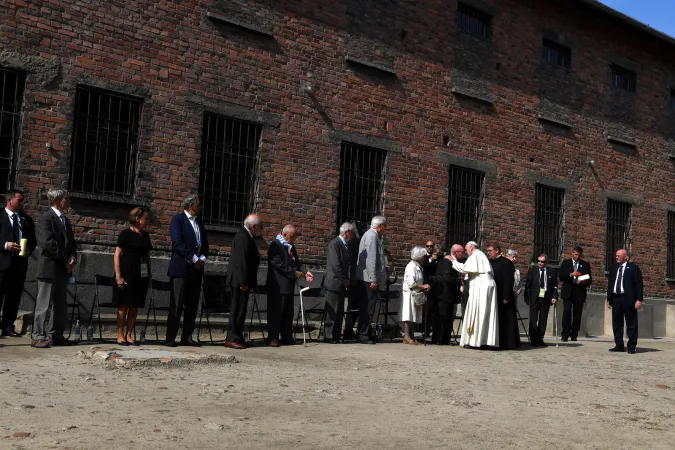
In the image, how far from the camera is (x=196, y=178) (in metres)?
13.6

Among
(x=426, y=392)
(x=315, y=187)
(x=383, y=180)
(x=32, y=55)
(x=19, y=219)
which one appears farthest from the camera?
(x=383, y=180)

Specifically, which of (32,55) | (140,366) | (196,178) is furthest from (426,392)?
(32,55)

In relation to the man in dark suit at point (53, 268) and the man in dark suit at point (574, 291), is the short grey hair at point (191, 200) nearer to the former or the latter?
the man in dark suit at point (53, 268)

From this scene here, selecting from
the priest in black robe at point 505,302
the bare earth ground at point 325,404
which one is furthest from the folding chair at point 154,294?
the priest in black robe at point 505,302

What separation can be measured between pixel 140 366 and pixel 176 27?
6.59m

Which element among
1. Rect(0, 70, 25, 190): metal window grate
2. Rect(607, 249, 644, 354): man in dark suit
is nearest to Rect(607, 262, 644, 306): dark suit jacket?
Rect(607, 249, 644, 354): man in dark suit

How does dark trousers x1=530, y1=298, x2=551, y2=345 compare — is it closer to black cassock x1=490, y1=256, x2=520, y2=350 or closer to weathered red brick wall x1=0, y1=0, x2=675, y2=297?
black cassock x1=490, y1=256, x2=520, y2=350

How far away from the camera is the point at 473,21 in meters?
18.2

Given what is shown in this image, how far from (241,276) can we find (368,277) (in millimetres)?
2301

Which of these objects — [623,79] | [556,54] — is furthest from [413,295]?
[623,79]

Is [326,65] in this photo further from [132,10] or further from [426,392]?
[426,392]

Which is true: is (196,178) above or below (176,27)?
below

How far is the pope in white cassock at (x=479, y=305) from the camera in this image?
1358 cm

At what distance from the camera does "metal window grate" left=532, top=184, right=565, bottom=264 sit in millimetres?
19422
